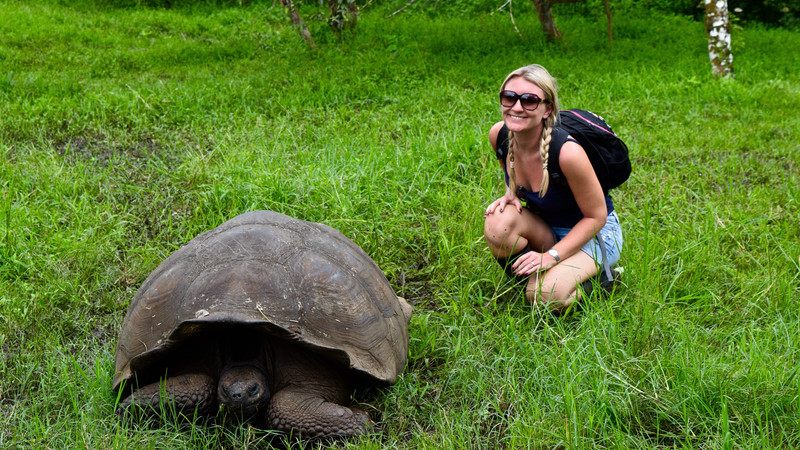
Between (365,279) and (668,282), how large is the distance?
1490 millimetres

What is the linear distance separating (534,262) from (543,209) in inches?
11.3

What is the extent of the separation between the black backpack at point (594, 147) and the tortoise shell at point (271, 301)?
0.90 m

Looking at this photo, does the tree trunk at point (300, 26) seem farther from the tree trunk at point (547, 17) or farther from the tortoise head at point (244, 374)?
the tortoise head at point (244, 374)

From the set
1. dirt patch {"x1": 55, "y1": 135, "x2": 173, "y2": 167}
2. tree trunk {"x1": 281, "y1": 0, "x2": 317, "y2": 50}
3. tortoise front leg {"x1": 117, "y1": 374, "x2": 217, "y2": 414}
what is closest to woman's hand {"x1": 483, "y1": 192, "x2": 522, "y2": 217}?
tortoise front leg {"x1": 117, "y1": 374, "x2": 217, "y2": 414}

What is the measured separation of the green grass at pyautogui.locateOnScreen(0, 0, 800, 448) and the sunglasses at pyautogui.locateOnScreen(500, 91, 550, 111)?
839 millimetres

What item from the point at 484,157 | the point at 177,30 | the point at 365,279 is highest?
the point at 365,279

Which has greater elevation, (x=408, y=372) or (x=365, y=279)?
(x=365, y=279)

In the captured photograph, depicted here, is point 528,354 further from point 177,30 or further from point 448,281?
point 177,30

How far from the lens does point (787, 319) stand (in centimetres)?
290

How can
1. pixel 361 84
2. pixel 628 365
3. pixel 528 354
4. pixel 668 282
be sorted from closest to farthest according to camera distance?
pixel 628 365 → pixel 528 354 → pixel 668 282 → pixel 361 84

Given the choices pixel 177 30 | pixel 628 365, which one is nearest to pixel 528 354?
pixel 628 365

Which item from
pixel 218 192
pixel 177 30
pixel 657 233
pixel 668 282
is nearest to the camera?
pixel 668 282

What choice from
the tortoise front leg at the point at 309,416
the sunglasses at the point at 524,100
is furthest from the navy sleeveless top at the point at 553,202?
the tortoise front leg at the point at 309,416

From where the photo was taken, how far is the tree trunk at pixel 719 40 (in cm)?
683
